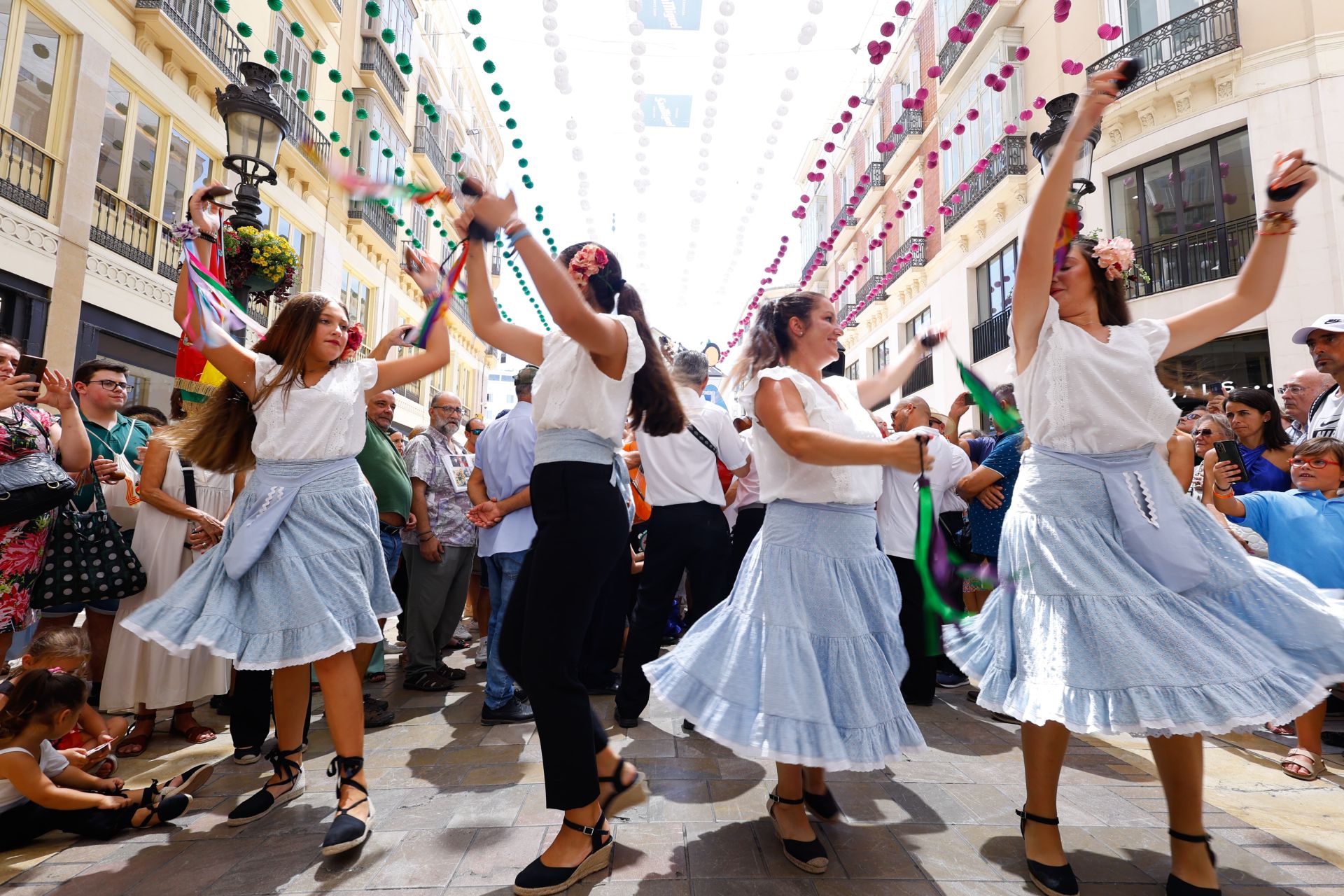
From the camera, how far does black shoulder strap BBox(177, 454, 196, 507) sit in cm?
412

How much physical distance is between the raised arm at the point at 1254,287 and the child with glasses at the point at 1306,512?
1689 mm

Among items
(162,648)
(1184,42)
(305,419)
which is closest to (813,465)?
(305,419)

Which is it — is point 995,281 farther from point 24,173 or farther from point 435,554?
point 24,173

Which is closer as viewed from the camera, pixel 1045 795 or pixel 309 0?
pixel 1045 795

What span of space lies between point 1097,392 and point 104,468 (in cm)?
470

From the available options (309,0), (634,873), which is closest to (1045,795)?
(634,873)

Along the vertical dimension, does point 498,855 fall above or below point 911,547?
below

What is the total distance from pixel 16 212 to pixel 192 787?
9204 mm

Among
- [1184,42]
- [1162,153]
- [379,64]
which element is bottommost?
[1162,153]

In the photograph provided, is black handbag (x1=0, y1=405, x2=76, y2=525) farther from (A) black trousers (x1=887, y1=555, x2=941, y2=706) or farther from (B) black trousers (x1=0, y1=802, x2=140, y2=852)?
(A) black trousers (x1=887, y1=555, x2=941, y2=706)

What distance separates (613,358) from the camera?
2.43 m

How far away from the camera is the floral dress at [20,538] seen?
3281 millimetres

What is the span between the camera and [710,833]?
2.62 meters

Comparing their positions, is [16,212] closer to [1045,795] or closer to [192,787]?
[192,787]
